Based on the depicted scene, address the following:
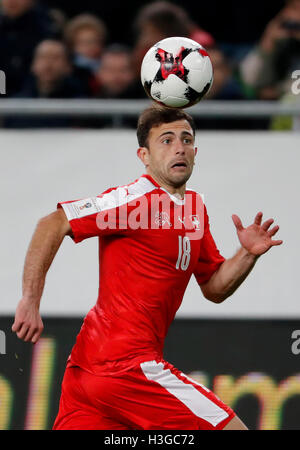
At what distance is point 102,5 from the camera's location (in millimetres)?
9141

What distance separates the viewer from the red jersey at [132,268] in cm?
500

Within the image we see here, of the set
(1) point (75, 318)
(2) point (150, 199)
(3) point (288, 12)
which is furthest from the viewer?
(3) point (288, 12)

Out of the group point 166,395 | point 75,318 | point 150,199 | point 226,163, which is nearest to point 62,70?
point 226,163

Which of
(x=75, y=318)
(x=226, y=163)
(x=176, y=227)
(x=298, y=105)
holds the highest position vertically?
(x=298, y=105)

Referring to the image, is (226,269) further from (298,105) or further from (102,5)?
(102,5)

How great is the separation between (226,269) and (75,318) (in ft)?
5.69

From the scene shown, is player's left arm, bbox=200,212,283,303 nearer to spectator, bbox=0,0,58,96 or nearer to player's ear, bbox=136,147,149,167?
player's ear, bbox=136,147,149,167

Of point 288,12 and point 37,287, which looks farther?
point 288,12

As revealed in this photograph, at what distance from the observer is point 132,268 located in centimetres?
509

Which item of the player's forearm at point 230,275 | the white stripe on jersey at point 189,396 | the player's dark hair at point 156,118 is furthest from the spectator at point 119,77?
the white stripe on jersey at point 189,396

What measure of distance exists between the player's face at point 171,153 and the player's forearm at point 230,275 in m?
0.61

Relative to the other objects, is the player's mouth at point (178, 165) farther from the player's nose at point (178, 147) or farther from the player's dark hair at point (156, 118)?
the player's dark hair at point (156, 118)

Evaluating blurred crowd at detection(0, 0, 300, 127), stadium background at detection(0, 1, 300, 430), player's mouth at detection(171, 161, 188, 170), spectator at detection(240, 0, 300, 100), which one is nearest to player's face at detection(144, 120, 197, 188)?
player's mouth at detection(171, 161, 188, 170)

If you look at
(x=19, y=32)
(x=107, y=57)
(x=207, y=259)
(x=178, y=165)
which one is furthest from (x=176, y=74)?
(x=19, y=32)
